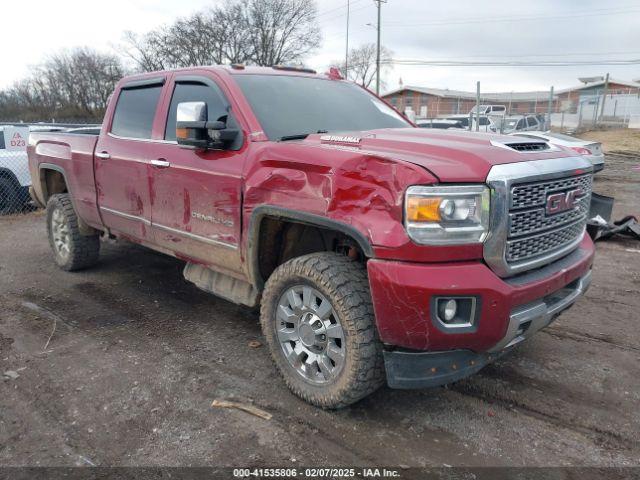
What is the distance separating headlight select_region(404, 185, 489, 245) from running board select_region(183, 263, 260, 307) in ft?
4.78

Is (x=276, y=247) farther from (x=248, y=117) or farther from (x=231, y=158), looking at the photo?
(x=248, y=117)

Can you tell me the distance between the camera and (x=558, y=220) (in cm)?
295

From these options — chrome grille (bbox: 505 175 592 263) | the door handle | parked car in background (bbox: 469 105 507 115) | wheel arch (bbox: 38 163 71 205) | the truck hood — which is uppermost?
parked car in background (bbox: 469 105 507 115)

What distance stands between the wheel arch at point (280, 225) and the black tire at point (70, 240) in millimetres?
3124

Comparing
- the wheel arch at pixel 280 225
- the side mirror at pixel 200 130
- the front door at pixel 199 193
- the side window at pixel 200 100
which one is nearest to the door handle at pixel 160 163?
the front door at pixel 199 193

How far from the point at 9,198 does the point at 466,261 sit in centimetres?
953

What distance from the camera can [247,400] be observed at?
10.4 feet

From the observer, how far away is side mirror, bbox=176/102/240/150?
11.0 ft

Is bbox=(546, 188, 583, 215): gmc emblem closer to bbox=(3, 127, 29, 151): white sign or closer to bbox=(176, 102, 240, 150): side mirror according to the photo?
bbox=(176, 102, 240, 150): side mirror

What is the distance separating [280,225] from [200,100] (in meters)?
1.30

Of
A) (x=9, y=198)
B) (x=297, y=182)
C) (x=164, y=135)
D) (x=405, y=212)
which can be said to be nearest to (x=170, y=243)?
(x=164, y=135)

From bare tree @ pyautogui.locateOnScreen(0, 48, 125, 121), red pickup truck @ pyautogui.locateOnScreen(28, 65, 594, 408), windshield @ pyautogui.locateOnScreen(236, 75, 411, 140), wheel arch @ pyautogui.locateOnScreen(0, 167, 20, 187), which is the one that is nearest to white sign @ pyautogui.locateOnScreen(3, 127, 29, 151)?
wheel arch @ pyautogui.locateOnScreen(0, 167, 20, 187)

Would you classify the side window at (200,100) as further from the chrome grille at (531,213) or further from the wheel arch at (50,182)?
the wheel arch at (50,182)

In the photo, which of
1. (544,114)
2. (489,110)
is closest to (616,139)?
(544,114)
